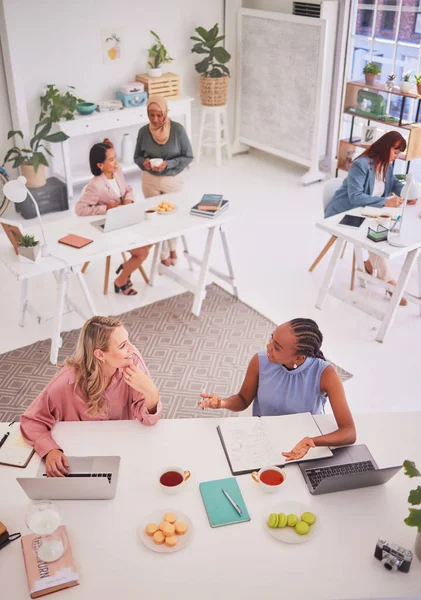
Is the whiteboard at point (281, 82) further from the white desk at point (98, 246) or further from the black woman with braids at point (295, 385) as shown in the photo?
the black woman with braids at point (295, 385)

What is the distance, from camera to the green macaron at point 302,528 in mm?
2018

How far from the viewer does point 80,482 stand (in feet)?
6.81

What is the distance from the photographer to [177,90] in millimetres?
6875

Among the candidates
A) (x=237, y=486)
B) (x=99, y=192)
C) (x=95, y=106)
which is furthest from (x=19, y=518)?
(x=95, y=106)

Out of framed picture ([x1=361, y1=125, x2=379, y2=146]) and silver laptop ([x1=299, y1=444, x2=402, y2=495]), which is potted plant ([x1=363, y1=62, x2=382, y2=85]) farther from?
silver laptop ([x1=299, y1=444, x2=402, y2=495])

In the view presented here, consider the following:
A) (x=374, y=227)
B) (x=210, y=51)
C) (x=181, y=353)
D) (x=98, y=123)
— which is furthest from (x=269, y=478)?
(x=210, y=51)

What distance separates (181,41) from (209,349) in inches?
160

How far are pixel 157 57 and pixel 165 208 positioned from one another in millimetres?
2902

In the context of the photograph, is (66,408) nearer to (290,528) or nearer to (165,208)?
(290,528)

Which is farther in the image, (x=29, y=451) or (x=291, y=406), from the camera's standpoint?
(x=291, y=406)

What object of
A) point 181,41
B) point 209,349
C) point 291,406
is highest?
point 181,41

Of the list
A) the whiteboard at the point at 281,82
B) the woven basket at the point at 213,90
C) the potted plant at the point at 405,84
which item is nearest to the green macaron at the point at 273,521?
the potted plant at the point at 405,84

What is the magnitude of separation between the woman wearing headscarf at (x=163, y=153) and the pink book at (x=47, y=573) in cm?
327

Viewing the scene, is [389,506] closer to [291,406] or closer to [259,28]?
[291,406]
